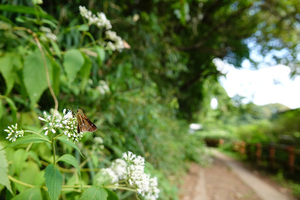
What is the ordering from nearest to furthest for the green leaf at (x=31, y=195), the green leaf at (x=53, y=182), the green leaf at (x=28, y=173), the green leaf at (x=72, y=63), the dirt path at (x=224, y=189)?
the green leaf at (x=53, y=182) < the green leaf at (x=31, y=195) < the green leaf at (x=28, y=173) < the green leaf at (x=72, y=63) < the dirt path at (x=224, y=189)

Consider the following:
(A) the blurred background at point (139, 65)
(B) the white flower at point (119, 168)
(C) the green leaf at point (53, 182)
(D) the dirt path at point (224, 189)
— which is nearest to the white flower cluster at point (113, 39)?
(A) the blurred background at point (139, 65)

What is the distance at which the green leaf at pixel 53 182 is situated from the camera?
0.41 meters

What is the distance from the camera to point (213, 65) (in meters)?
6.71

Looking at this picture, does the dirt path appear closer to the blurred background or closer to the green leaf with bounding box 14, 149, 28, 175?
the blurred background

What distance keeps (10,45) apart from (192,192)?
493 centimetres

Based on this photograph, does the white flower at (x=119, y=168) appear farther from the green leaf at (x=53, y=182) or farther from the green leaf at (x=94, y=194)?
the green leaf at (x=53, y=182)

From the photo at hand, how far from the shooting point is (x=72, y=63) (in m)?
0.91

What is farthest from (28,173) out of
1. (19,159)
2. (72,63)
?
(72,63)

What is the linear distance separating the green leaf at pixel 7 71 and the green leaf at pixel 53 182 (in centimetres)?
62

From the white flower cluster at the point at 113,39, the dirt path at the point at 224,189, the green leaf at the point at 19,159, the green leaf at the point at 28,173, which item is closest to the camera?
the green leaf at the point at 19,159

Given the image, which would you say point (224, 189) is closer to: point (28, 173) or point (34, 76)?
point (28, 173)

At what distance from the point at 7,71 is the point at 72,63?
0.30 metres

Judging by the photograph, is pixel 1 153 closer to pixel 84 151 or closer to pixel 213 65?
pixel 84 151

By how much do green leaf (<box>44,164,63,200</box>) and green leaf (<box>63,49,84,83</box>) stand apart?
0.54 meters
